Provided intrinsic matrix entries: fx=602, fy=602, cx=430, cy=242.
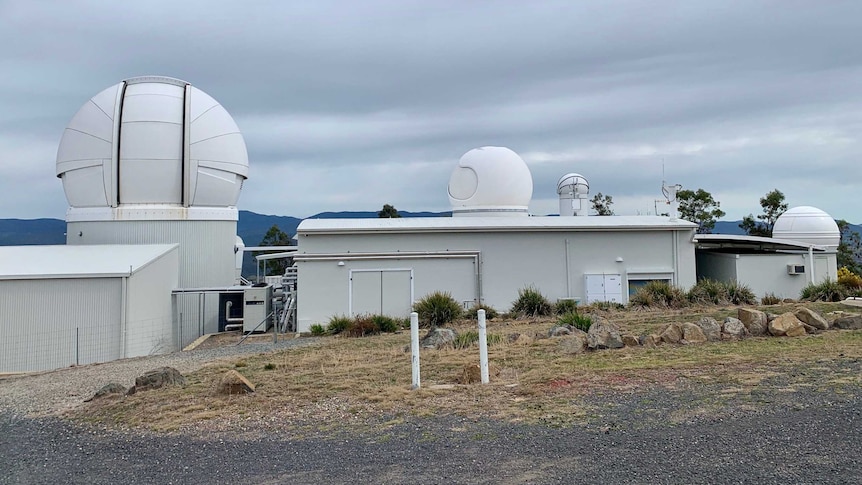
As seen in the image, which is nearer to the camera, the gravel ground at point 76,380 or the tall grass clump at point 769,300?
the gravel ground at point 76,380

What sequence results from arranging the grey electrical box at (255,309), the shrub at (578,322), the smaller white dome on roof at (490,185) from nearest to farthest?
1. the shrub at (578,322)
2. the grey electrical box at (255,309)
3. the smaller white dome on roof at (490,185)

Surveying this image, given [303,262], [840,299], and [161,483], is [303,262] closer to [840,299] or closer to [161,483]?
[161,483]

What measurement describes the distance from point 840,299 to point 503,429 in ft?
56.1

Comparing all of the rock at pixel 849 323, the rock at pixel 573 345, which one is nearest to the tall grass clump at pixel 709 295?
the rock at pixel 849 323

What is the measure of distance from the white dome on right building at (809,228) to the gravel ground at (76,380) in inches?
964

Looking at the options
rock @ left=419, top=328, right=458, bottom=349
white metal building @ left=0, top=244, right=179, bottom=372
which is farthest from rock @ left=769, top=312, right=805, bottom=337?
white metal building @ left=0, top=244, right=179, bottom=372

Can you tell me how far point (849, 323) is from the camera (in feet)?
37.0

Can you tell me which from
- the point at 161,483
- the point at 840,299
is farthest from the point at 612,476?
the point at 840,299

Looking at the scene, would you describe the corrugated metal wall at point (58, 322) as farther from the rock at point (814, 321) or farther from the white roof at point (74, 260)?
the rock at point (814, 321)

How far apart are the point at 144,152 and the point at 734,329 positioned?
18372mm

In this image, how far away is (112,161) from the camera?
20.2 metres

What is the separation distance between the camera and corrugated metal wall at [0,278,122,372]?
14672 mm

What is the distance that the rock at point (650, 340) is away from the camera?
10.1 metres

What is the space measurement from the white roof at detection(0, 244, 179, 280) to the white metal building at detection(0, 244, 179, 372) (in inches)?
0.9
